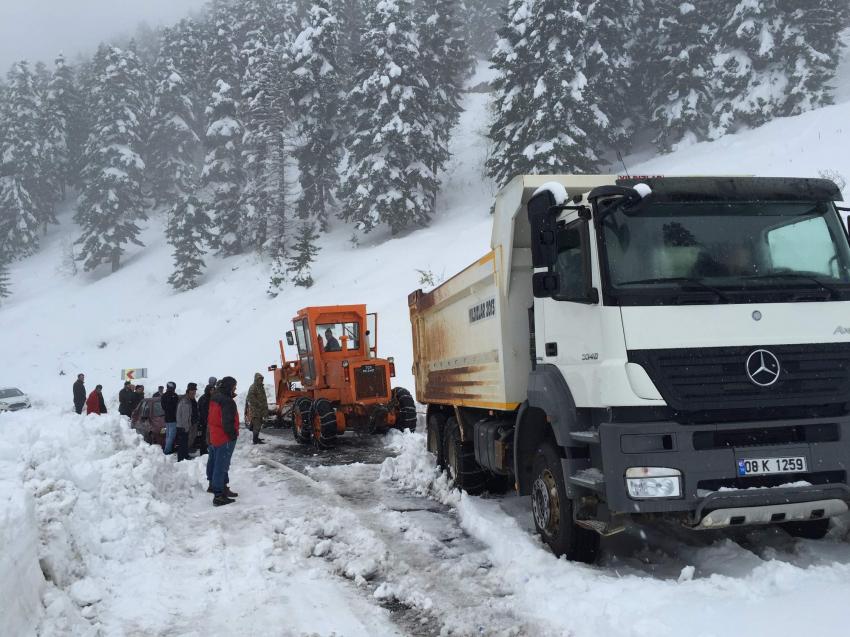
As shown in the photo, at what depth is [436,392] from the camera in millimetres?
10328

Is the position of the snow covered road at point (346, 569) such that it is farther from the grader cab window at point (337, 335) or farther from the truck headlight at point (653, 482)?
the grader cab window at point (337, 335)

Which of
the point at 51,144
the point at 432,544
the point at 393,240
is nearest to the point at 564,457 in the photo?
the point at 432,544

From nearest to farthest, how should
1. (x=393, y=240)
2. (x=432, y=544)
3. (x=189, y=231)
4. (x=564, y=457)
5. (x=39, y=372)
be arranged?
1. (x=564, y=457)
2. (x=432, y=544)
3. (x=393, y=240)
4. (x=39, y=372)
5. (x=189, y=231)

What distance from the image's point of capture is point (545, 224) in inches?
220

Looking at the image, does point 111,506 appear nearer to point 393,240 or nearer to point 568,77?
point 568,77

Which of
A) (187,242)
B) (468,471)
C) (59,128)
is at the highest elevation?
(59,128)

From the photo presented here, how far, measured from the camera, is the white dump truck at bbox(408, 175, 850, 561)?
488 cm

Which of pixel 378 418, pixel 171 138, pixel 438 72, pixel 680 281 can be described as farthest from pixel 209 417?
pixel 171 138

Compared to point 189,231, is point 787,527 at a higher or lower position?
lower

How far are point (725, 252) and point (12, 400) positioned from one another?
2875 centimetres

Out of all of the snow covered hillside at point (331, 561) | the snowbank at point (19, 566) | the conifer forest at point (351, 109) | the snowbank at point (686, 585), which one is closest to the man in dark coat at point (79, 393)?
the snow covered hillside at point (331, 561)

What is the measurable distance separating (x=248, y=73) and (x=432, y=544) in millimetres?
46089

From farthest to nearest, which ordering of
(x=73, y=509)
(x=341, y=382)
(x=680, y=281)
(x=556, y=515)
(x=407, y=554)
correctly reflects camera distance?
1. (x=341, y=382)
2. (x=407, y=554)
3. (x=73, y=509)
4. (x=556, y=515)
5. (x=680, y=281)

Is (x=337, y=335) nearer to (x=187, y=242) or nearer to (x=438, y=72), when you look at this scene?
(x=438, y=72)
